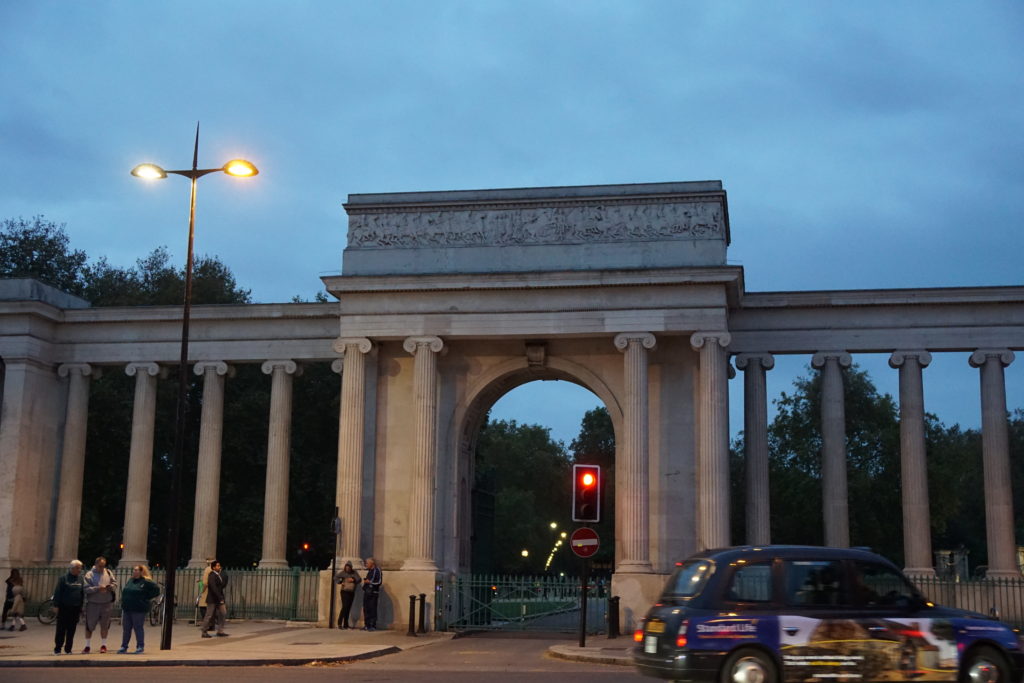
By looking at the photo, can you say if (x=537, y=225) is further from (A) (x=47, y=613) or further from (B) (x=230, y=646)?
(A) (x=47, y=613)

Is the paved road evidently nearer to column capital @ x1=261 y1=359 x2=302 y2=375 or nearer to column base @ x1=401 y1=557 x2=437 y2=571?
column base @ x1=401 y1=557 x2=437 y2=571

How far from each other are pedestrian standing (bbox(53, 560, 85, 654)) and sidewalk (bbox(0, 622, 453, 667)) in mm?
353

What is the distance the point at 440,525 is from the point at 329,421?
20.3 meters

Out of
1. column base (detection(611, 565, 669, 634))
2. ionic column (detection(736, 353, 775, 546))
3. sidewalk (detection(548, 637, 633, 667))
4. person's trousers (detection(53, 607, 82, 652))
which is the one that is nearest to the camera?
sidewalk (detection(548, 637, 633, 667))

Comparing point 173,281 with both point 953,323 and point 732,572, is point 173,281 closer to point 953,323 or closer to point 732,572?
point 953,323

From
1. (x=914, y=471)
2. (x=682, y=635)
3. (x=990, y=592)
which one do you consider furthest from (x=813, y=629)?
(x=914, y=471)

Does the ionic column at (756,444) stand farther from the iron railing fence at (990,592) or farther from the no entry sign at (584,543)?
the no entry sign at (584,543)

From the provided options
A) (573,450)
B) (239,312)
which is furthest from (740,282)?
(573,450)

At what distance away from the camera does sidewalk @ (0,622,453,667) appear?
2250cm

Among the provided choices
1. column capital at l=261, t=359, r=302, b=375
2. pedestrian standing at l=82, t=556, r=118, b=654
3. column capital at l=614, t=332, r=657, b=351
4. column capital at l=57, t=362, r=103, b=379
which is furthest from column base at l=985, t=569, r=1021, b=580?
column capital at l=57, t=362, r=103, b=379

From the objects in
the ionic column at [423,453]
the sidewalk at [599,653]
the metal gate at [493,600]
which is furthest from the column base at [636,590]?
the ionic column at [423,453]

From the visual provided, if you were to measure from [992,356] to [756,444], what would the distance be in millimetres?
7472

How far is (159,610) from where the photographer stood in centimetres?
3509

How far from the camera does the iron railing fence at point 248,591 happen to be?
37156 mm
